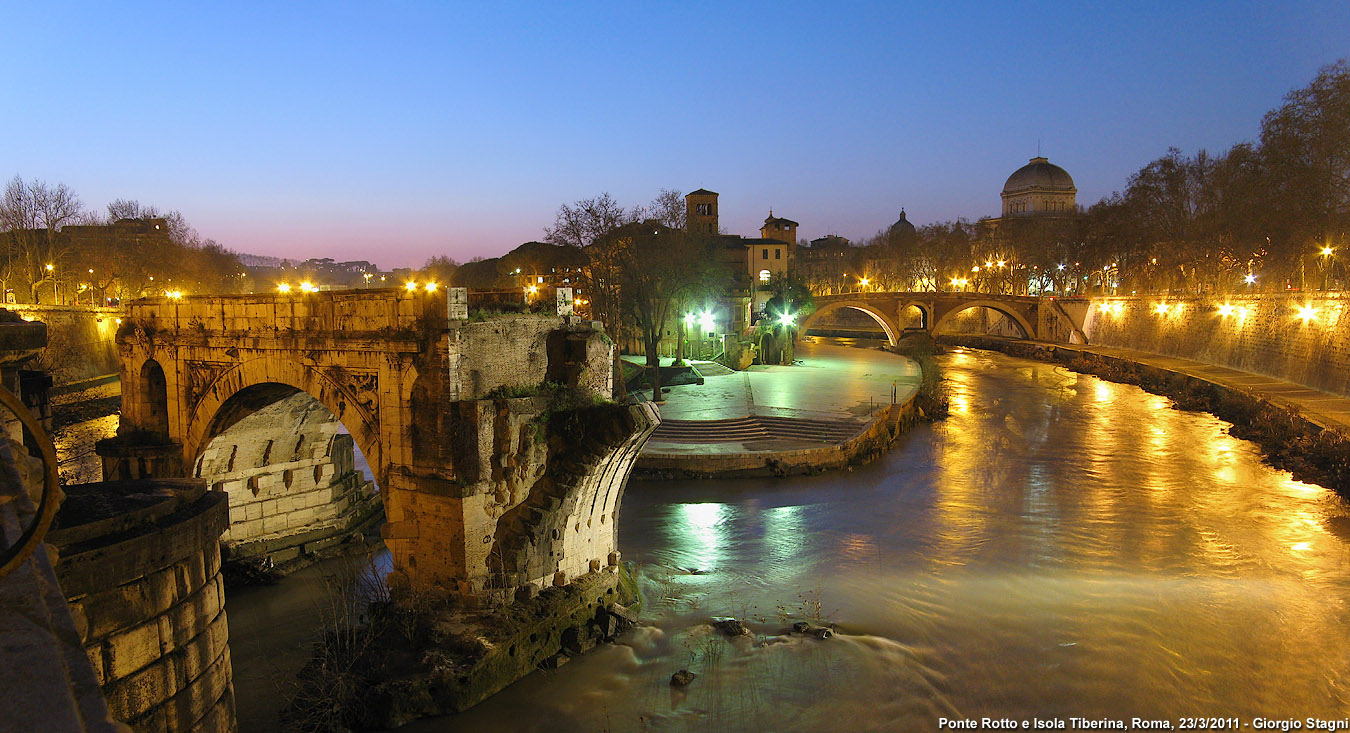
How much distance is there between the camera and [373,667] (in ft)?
25.1

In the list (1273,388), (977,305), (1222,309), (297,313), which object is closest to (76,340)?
(297,313)

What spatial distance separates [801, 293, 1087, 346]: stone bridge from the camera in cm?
4216

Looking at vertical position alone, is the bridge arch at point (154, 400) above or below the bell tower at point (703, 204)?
below

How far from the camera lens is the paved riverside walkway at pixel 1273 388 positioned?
56.3 ft

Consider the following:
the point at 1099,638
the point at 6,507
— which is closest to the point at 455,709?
the point at 6,507

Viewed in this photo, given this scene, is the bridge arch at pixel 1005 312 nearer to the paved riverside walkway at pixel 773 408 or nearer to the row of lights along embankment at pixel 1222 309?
the row of lights along embankment at pixel 1222 309

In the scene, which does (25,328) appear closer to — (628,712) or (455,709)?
(455,709)

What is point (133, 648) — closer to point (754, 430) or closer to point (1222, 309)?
point (754, 430)

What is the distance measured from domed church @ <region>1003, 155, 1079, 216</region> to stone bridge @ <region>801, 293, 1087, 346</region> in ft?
94.6

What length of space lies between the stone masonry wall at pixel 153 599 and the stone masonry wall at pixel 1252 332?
24.4 m

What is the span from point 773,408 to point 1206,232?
20151mm

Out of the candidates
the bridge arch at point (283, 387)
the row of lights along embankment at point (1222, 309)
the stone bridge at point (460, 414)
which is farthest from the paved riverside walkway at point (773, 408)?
the row of lights along embankment at point (1222, 309)

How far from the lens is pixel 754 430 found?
18078mm

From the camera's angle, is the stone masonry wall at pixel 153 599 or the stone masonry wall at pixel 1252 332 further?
the stone masonry wall at pixel 1252 332
